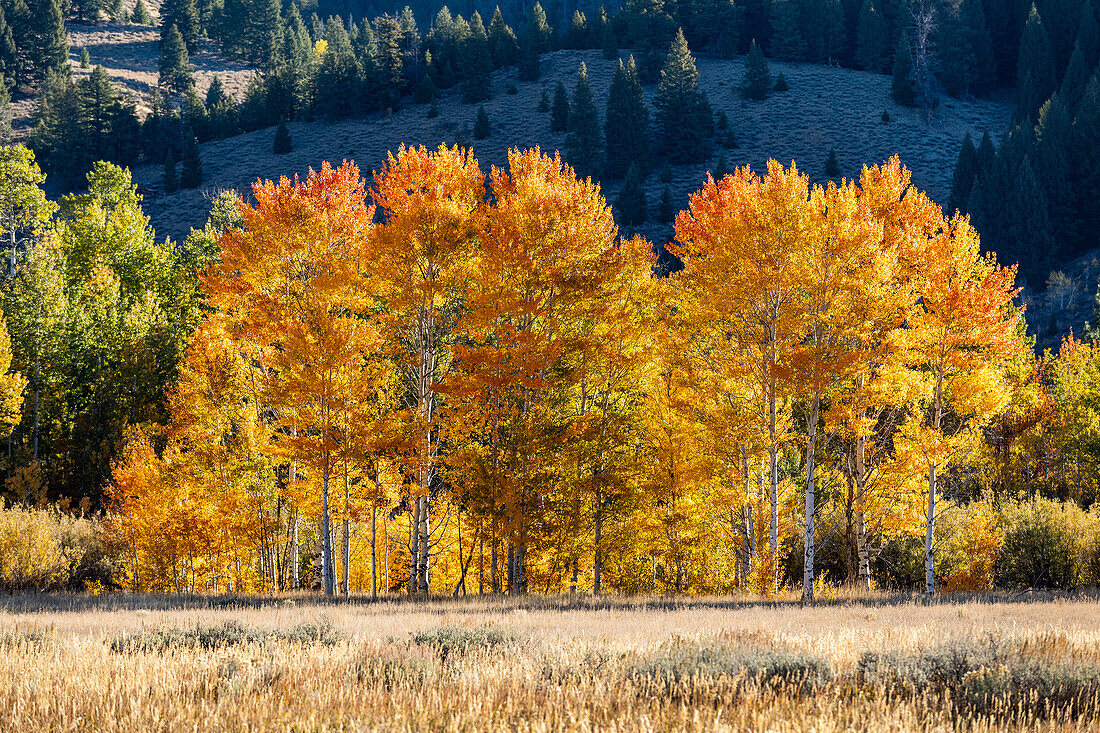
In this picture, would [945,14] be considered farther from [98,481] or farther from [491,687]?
[491,687]

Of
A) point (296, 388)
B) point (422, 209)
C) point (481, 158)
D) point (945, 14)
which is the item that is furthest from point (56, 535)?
point (945, 14)

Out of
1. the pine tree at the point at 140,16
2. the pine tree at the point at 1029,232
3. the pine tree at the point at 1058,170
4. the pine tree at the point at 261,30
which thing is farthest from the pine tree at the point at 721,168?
the pine tree at the point at 140,16

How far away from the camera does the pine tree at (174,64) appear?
4998 inches

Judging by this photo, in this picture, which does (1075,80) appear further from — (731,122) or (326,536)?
(326,536)

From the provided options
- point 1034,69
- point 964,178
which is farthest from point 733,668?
point 1034,69

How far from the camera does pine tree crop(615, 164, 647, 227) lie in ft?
250

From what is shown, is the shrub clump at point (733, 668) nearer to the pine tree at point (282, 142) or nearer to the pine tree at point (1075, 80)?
the pine tree at point (282, 142)

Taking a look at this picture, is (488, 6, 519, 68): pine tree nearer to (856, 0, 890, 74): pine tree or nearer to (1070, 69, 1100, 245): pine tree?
(856, 0, 890, 74): pine tree

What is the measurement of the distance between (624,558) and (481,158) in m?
74.9

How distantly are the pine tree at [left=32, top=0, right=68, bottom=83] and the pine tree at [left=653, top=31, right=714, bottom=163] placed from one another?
99483 mm

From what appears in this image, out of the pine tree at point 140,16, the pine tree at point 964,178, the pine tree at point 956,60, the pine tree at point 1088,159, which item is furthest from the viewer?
the pine tree at point 140,16

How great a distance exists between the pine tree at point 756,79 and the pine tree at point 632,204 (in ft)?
117

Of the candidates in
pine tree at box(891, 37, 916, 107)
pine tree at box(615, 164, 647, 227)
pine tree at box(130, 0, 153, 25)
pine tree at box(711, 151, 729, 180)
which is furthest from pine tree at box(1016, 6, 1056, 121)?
pine tree at box(130, 0, 153, 25)

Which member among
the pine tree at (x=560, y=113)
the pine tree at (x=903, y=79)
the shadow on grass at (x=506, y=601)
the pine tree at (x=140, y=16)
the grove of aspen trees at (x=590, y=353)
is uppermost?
the pine tree at (x=140, y=16)
